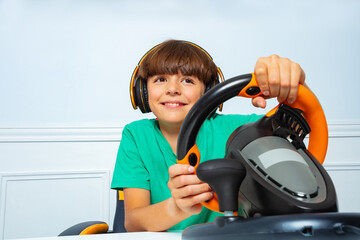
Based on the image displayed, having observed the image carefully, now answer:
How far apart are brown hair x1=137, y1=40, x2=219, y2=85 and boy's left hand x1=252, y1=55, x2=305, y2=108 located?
50 cm

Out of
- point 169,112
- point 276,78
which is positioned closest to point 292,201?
point 276,78

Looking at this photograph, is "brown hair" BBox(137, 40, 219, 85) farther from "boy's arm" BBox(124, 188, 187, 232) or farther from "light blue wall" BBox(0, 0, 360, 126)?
"light blue wall" BBox(0, 0, 360, 126)

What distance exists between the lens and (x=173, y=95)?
929 millimetres

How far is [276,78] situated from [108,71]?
144 centimetres

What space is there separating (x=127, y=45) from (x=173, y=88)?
3.13 feet

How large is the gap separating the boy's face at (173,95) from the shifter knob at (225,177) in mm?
591

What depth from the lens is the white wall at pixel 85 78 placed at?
1702 mm

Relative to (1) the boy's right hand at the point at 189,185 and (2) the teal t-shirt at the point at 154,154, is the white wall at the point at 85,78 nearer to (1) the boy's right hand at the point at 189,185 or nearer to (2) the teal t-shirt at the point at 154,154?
(2) the teal t-shirt at the point at 154,154

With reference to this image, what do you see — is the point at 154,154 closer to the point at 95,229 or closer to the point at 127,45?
the point at 95,229

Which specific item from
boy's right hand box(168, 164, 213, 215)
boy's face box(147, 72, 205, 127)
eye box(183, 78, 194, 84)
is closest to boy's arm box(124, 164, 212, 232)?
boy's right hand box(168, 164, 213, 215)

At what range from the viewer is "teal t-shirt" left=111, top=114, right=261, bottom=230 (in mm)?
913

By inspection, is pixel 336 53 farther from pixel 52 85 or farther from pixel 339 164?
pixel 52 85

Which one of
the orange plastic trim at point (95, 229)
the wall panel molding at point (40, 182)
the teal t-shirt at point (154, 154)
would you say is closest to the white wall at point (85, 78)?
the wall panel molding at point (40, 182)

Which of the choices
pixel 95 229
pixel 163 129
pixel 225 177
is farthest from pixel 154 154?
pixel 225 177
